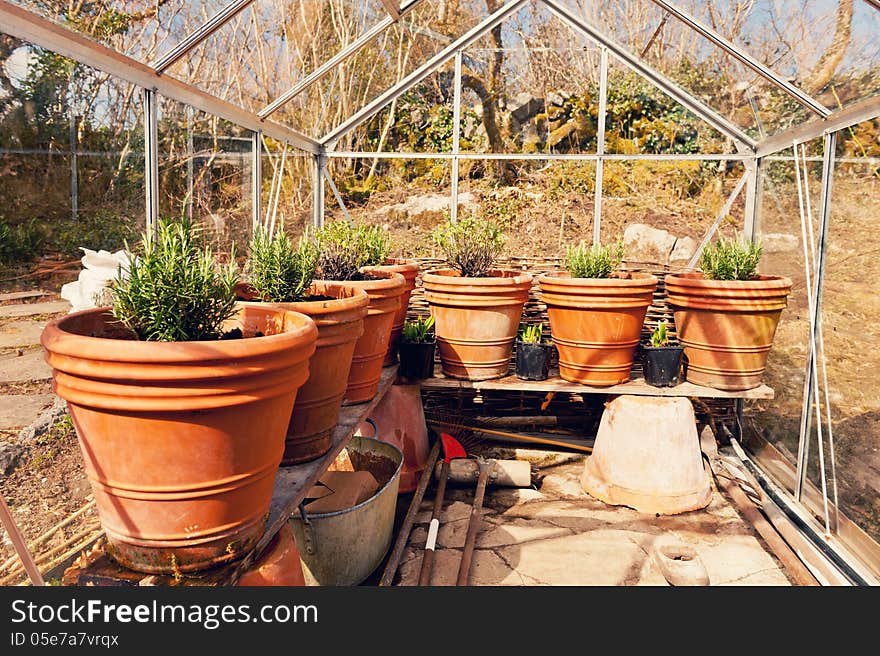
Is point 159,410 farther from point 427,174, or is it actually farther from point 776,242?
point 427,174

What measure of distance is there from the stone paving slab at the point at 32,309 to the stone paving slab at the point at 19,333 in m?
0.02

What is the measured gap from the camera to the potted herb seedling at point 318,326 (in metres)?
1.74

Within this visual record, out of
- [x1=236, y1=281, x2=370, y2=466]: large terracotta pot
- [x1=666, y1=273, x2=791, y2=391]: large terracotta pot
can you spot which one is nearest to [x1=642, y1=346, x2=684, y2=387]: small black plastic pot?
[x1=666, y1=273, x2=791, y2=391]: large terracotta pot

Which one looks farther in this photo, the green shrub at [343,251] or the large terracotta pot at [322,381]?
the green shrub at [343,251]

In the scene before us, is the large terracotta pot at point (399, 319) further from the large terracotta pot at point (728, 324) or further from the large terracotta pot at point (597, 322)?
the large terracotta pot at point (728, 324)

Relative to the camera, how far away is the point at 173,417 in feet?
3.78

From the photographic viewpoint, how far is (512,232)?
5.70 m

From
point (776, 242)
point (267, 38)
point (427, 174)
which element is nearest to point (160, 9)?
point (267, 38)

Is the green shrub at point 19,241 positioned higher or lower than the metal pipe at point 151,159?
lower

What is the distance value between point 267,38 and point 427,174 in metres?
1.62

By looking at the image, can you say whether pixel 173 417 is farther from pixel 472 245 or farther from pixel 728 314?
pixel 728 314

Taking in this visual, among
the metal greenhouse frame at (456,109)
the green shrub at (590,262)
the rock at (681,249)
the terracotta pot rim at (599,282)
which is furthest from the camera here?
the rock at (681,249)

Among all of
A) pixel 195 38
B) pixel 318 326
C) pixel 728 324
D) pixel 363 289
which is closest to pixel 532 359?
pixel 728 324

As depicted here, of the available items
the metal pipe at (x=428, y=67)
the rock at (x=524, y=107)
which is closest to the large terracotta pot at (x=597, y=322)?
the metal pipe at (x=428, y=67)
